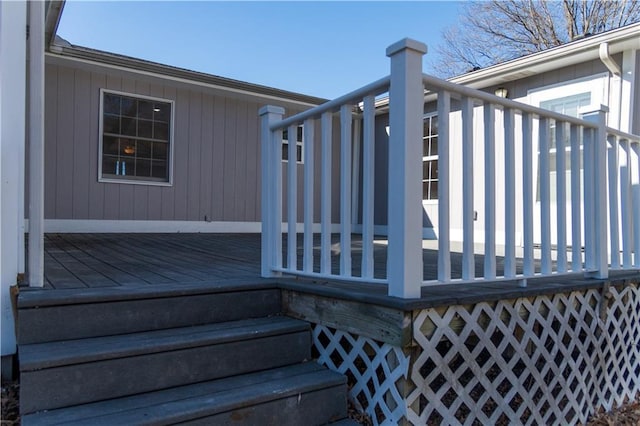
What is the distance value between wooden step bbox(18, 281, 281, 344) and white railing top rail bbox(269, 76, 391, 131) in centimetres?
89

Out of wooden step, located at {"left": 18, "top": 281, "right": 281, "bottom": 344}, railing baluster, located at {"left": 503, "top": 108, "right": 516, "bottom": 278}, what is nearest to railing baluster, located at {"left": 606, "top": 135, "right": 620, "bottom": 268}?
railing baluster, located at {"left": 503, "top": 108, "right": 516, "bottom": 278}

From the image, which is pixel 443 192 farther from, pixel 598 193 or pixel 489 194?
pixel 598 193

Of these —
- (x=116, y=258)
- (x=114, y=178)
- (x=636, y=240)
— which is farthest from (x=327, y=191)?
(x=114, y=178)

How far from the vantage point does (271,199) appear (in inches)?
98.7

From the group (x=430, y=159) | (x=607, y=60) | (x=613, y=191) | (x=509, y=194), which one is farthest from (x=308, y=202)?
(x=430, y=159)

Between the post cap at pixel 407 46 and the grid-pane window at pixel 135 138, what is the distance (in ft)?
18.0

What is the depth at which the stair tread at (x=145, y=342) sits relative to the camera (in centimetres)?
160

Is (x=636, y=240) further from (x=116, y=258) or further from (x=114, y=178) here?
(x=114, y=178)

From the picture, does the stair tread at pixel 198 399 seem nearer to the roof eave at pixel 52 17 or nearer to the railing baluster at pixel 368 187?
the railing baluster at pixel 368 187

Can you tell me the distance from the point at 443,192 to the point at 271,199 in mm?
1038

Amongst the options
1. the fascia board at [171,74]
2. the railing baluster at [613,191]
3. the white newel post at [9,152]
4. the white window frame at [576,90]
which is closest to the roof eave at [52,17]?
the fascia board at [171,74]

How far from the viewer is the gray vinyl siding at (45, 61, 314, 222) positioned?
5785mm

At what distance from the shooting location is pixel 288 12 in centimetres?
1088

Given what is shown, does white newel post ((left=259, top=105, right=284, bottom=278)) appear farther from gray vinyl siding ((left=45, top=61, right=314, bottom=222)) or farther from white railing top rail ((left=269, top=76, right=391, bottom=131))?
gray vinyl siding ((left=45, top=61, right=314, bottom=222))
